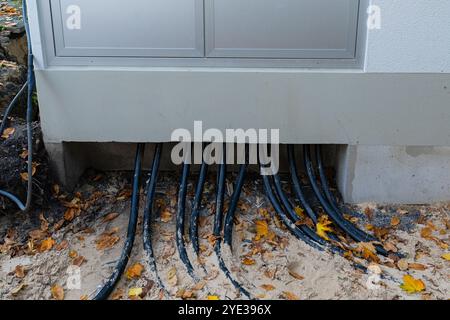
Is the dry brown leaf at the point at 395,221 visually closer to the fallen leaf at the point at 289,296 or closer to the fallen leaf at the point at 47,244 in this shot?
the fallen leaf at the point at 289,296

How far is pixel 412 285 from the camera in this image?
8.24 feet

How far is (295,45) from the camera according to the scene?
2.94 metres

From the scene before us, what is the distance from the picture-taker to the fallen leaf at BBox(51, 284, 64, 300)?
2.47m

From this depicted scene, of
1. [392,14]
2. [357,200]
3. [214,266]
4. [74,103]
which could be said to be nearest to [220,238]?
[214,266]

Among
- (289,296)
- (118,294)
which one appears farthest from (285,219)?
(118,294)

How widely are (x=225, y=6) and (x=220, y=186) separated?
124 cm

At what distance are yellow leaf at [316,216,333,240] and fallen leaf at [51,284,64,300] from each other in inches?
64.6

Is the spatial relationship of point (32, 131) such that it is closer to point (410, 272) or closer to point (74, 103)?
point (74, 103)

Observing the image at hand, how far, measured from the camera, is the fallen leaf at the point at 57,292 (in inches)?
97.2

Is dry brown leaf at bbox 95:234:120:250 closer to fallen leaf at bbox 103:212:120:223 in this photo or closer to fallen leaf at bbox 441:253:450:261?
fallen leaf at bbox 103:212:120:223

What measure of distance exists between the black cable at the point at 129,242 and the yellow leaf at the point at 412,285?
1.65 meters

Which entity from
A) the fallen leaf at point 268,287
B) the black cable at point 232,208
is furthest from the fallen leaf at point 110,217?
the fallen leaf at point 268,287

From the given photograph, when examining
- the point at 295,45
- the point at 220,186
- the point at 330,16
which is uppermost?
the point at 330,16

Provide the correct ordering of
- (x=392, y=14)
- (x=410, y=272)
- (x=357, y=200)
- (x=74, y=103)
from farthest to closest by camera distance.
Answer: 1. (x=357, y=200)
2. (x=74, y=103)
3. (x=392, y=14)
4. (x=410, y=272)
